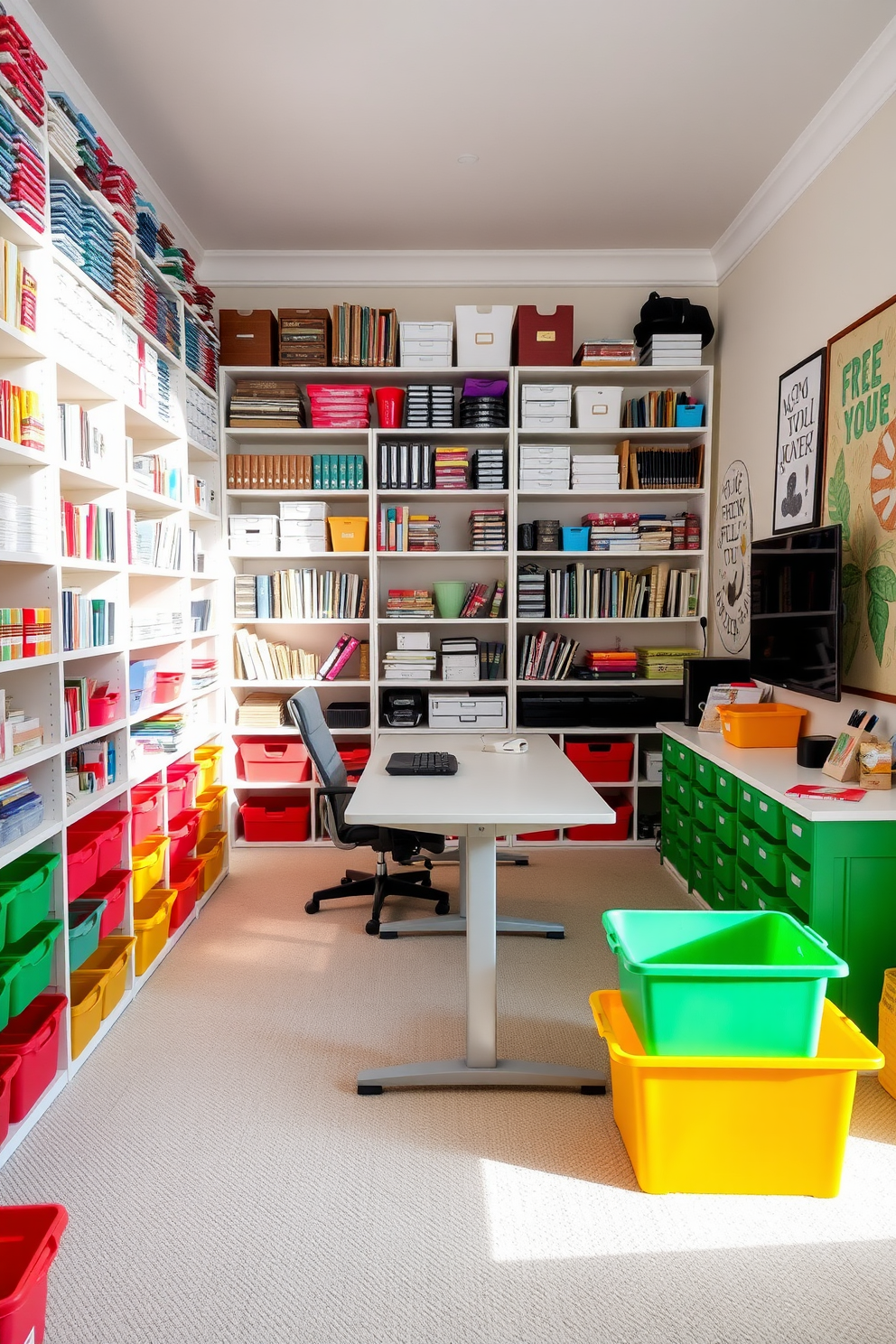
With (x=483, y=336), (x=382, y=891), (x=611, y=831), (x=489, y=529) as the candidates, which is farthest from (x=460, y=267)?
(x=382, y=891)

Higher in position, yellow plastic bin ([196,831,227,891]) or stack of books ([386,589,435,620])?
stack of books ([386,589,435,620])

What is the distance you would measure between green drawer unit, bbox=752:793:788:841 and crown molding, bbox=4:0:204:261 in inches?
131

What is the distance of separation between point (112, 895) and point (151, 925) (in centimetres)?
36

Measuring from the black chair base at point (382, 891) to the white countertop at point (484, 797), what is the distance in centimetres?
75

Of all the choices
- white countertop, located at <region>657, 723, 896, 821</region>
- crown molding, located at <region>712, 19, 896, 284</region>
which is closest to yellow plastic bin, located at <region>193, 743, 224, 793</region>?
white countertop, located at <region>657, 723, 896, 821</region>

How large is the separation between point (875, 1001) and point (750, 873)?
630mm

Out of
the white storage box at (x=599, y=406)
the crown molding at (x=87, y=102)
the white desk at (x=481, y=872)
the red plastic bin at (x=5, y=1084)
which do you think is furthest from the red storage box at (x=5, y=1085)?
the white storage box at (x=599, y=406)

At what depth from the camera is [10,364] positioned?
7.75 ft

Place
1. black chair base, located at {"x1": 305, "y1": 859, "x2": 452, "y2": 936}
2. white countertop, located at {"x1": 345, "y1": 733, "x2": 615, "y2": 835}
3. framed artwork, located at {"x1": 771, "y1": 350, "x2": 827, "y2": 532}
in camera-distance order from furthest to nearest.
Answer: black chair base, located at {"x1": 305, "y1": 859, "x2": 452, "y2": 936}, framed artwork, located at {"x1": 771, "y1": 350, "x2": 827, "y2": 532}, white countertop, located at {"x1": 345, "y1": 733, "x2": 615, "y2": 835}

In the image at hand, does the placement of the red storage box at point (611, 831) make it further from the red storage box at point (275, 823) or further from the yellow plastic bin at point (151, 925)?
the yellow plastic bin at point (151, 925)

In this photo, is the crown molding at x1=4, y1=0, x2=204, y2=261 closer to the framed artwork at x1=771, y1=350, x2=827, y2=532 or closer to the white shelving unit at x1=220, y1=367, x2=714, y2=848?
the white shelving unit at x1=220, y1=367, x2=714, y2=848

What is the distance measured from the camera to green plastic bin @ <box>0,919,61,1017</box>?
6.86 feet

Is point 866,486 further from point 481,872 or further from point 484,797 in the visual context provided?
point 481,872

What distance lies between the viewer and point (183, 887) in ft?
11.5
